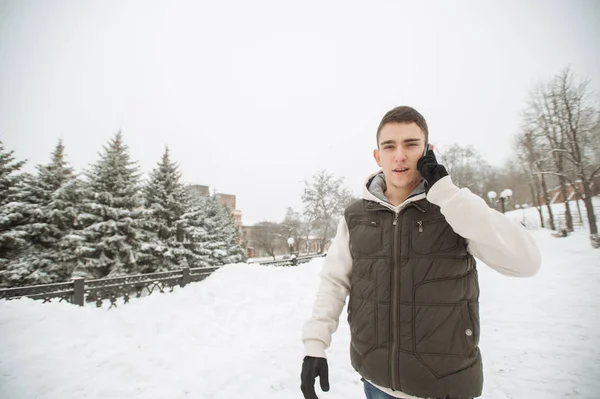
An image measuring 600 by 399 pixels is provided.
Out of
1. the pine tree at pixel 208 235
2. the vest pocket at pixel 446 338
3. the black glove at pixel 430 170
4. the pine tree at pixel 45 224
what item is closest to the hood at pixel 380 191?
the black glove at pixel 430 170

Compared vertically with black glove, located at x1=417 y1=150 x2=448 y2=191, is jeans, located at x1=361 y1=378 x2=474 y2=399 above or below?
below

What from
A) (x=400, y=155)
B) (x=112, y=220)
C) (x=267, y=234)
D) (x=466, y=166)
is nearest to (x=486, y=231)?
(x=400, y=155)

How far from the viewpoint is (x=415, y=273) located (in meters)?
1.40

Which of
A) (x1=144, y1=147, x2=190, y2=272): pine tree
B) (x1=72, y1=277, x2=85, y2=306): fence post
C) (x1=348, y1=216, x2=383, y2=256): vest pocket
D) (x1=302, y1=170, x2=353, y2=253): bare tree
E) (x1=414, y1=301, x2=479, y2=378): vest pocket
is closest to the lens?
(x1=414, y1=301, x2=479, y2=378): vest pocket

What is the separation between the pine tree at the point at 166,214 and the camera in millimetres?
16469

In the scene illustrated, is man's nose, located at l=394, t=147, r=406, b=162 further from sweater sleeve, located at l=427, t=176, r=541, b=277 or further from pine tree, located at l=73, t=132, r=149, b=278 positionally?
pine tree, located at l=73, t=132, r=149, b=278

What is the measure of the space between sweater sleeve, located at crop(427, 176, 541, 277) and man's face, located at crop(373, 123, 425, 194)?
25 cm

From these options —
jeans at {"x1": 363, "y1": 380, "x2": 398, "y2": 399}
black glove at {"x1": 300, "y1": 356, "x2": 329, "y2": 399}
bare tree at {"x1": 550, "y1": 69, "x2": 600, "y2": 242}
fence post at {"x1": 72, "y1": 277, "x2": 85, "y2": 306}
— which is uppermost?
bare tree at {"x1": 550, "y1": 69, "x2": 600, "y2": 242}

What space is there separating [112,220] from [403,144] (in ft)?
57.2

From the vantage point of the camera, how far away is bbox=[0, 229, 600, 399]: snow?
3.55m

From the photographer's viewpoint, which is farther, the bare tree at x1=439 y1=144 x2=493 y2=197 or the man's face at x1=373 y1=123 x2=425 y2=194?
the bare tree at x1=439 y1=144 x2=493 y2=197

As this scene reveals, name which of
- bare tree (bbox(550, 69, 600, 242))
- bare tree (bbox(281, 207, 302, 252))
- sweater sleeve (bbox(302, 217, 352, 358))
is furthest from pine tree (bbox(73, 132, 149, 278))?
bare tree (bbox(550, 69, 600, 242))

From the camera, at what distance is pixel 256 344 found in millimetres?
5359

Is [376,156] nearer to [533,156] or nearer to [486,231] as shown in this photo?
[486,231]
